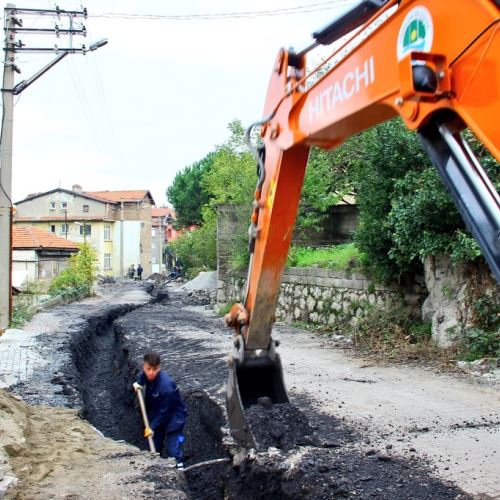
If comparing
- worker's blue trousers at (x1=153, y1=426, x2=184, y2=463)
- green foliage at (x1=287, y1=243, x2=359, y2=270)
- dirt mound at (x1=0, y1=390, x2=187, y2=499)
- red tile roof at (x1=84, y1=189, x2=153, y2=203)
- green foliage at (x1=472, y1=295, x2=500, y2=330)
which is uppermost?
red tile roof at (x1=84, y1=189, x2=153, y2=203)

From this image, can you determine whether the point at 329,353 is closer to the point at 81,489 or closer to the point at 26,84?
the point at 81,489

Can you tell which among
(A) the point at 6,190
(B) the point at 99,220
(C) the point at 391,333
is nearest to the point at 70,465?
(C) the point at 391,333

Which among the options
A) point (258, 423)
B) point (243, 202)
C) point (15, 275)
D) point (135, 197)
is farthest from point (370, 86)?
point (135, 197)

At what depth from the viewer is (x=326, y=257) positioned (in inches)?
615

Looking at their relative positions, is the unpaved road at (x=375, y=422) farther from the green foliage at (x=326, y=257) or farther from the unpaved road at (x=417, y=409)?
the green foliage at (x=326, y=257)

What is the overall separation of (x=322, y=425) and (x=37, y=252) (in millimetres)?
36071

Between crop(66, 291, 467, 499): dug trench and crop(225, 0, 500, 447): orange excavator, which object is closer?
crop(225, 0, 500, 447): orange excavator

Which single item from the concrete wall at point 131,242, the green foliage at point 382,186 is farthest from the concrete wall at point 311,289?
the concrete wall at point 131,242

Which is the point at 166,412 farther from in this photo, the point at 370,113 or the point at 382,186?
the point at 382,186

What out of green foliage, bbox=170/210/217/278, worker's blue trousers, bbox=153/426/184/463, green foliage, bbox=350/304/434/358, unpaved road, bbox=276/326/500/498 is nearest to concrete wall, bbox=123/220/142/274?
green foliage, bbox=170/210/217/278

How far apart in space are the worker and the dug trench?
420 millimetres

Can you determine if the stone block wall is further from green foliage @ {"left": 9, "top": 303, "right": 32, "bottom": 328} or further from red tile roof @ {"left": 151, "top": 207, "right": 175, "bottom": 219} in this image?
red tile roof @ {"left": 151, "top": 207, "right": 175, "bottom": 219}

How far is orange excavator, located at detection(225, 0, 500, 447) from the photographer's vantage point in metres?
2.18

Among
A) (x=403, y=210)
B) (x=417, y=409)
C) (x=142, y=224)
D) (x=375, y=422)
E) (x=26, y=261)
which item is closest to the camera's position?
(x=375, y=422)
